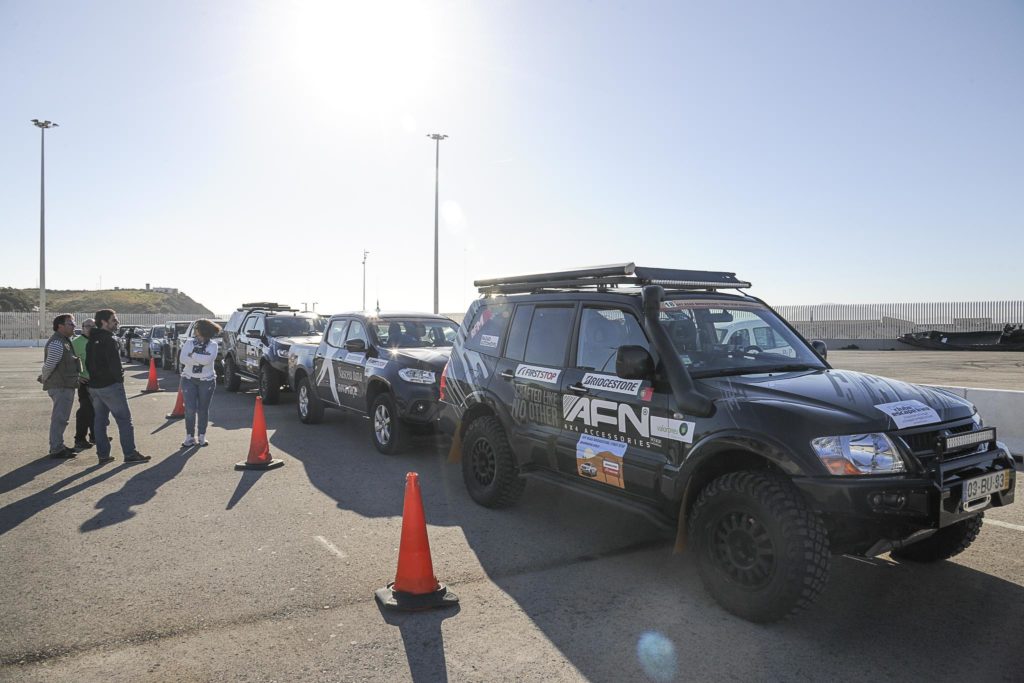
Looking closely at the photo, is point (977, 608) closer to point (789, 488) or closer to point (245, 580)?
point (789, 488)

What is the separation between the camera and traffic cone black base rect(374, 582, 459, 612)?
13.7 feet

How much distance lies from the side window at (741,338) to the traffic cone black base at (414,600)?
2575 mm

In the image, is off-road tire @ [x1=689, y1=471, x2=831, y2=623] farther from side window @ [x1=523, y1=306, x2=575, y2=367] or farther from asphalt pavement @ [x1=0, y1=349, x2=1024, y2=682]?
side window @ [x1=523, y1=306, x2=575, y2=367]

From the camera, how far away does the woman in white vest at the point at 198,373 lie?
9281mm

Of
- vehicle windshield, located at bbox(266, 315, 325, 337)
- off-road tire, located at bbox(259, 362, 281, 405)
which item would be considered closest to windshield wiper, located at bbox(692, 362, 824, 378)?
off-road tire, located at bbox(259, 362, 281, 405)

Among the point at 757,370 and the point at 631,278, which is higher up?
→ the point at 631,278

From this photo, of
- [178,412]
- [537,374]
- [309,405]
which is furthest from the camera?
[178,412]

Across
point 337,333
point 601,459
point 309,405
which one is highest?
point 337,333

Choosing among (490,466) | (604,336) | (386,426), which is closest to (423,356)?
(386,426)

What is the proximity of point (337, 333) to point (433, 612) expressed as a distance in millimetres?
7053

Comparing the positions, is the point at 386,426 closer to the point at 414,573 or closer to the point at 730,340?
the point at 414,573

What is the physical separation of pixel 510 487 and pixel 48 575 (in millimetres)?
3368

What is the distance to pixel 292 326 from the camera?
14617 millimetres

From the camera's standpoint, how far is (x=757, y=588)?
3.96 m
